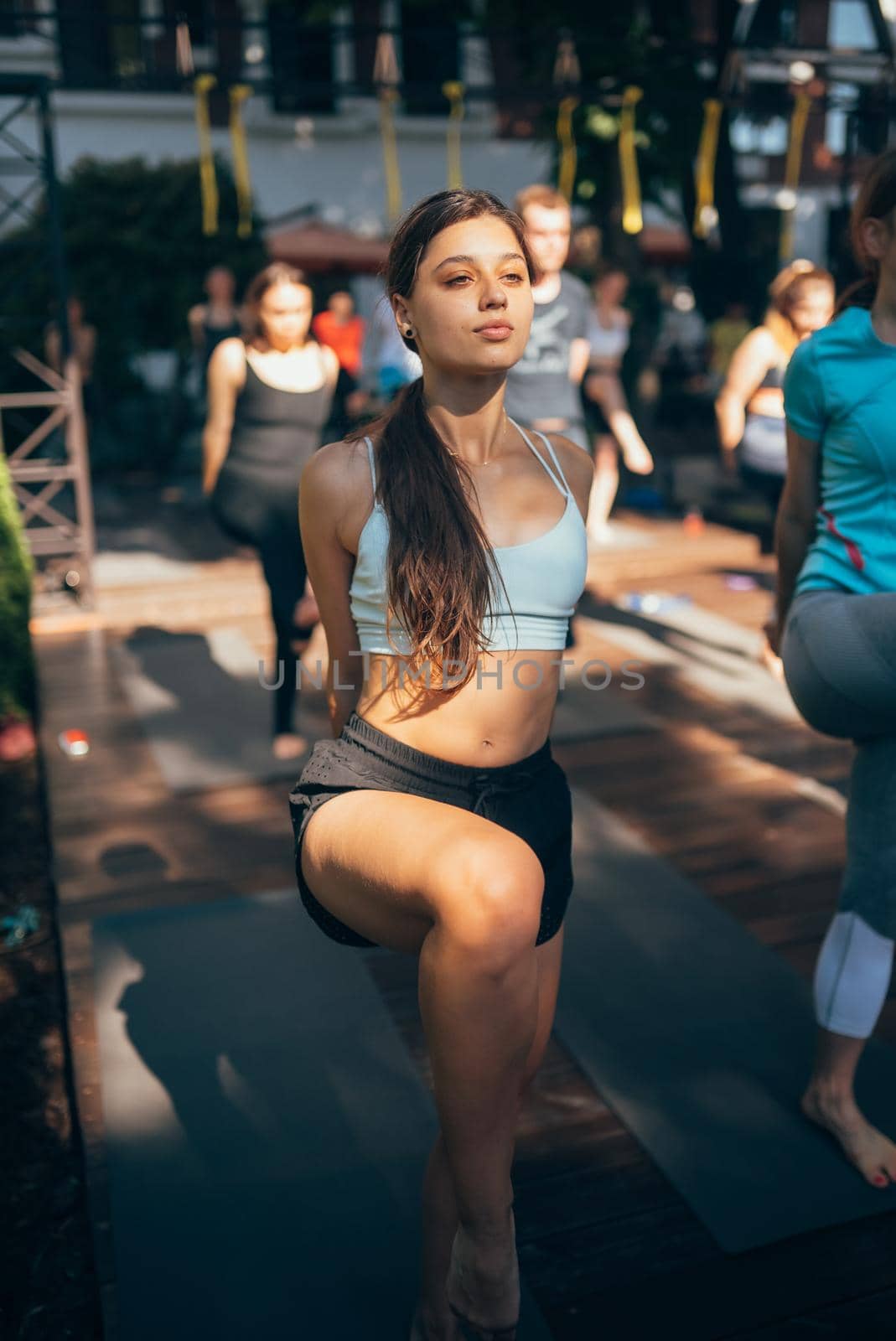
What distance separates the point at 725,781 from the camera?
4.43m

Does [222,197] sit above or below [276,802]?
above

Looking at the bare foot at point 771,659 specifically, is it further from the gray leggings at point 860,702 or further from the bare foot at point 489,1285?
the bare foot at point 489,1285

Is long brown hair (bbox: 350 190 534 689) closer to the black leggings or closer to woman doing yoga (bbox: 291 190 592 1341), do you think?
woman doing yoga (bbox: 291 190 592 1341)

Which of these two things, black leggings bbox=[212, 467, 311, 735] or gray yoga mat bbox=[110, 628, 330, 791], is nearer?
black leggings bbox=[212, 467, 311, 735]

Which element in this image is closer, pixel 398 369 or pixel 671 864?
pixel 671 864

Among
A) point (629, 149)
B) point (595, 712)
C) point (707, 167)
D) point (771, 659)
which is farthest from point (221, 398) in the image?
point (707, 167)

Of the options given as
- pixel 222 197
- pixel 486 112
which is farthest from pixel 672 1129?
pixel 486 112

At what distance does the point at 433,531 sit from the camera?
1787mm

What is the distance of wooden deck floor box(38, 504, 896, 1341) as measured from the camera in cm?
213

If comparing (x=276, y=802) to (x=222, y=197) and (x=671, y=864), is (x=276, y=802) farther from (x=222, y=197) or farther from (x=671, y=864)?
(x=222, y=197)

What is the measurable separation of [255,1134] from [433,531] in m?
1.45

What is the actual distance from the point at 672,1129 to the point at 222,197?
13.1m

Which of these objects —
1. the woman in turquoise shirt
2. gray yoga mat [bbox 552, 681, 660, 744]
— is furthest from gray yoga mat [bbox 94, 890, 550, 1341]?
gray yoga mat [bbox 552, 681, 660, 744]

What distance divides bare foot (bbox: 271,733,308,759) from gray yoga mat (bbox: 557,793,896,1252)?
1.47 m
